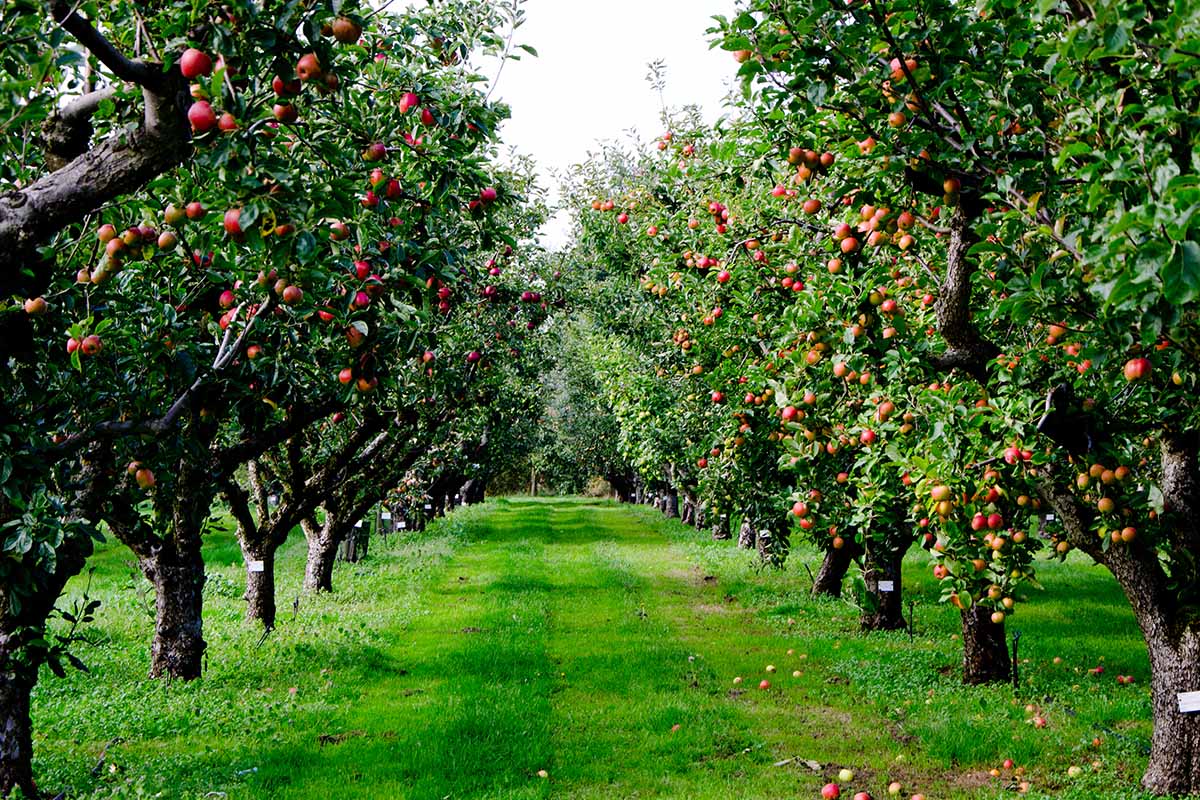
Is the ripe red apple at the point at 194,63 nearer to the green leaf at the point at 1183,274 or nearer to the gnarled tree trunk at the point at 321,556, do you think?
the green leaf at the point at 1183,274

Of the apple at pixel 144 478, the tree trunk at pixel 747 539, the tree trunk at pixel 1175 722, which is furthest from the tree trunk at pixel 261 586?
the tree trunk at pixel 747 539

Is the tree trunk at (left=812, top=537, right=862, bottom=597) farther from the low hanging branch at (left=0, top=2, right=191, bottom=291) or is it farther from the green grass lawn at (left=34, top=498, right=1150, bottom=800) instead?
the low hanging branch at (left=0, top=2, right=191, bottom=291)

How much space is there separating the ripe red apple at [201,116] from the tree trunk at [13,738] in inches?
188

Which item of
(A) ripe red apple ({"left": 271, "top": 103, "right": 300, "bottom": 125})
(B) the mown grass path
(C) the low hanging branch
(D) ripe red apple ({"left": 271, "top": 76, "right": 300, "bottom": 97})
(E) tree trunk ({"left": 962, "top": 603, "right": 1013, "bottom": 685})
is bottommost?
(B) the mown grass path

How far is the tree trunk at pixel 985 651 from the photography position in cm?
1049

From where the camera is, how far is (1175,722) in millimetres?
7047

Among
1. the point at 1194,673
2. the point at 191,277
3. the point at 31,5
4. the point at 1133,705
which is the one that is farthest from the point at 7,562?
the point at 1133,705

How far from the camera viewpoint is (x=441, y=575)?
21.1 metres

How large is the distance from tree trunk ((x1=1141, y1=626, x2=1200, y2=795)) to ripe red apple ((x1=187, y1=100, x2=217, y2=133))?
290 inches

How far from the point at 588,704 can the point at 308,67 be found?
773 cm

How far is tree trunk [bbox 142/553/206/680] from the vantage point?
10727mm

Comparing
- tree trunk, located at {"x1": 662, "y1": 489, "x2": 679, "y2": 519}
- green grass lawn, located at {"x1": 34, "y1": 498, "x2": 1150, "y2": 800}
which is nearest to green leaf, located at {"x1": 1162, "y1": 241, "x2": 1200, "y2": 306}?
green grass lawn, located at {"x1": 34, "y1": 498, "x2": 1150, "y2": 800}

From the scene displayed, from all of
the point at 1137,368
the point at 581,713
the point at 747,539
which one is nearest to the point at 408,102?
the point at 1137,368

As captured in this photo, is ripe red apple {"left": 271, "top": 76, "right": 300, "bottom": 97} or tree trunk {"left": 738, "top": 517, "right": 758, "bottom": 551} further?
tree trunk {"left": 738, "top": 517, "right": 758, "bottom": 551}
